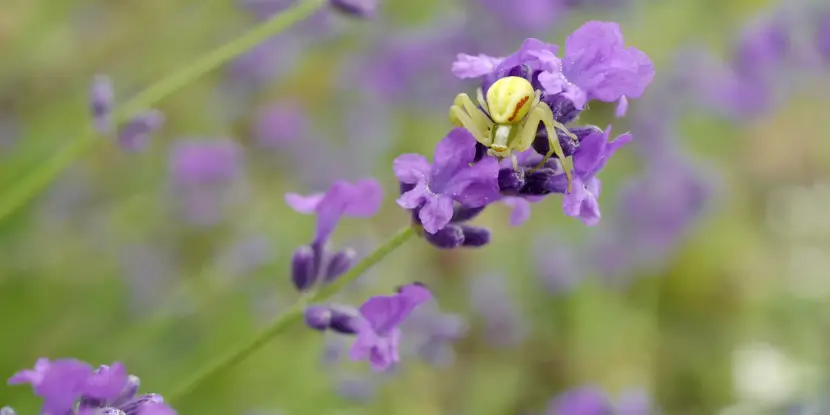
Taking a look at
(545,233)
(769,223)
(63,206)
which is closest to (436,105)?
(545,233)

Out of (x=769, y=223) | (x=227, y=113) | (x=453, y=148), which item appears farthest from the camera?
(x=769, y=223)

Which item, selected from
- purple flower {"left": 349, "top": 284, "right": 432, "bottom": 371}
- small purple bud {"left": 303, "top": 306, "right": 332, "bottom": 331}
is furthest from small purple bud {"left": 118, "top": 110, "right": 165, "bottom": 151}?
purple flower {"left": 349, "top": 284, "right": 432, "bottom": 371}

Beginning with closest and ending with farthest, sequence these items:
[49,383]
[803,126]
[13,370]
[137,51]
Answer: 1. [49,383]
2. [13,370]
3. [137,51]
4. [803,126]

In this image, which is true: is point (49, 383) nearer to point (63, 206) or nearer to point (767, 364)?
point (63, 206)

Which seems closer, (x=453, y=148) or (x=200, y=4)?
(x=453, y=148)

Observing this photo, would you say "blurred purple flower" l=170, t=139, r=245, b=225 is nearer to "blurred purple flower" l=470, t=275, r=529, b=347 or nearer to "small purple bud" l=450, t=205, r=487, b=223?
"blurred purple flower" l=470, t=275, r=529, b=347

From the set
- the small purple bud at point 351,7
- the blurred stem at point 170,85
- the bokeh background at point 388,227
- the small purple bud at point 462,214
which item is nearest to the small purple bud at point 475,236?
the small purple bud at point 462,214
